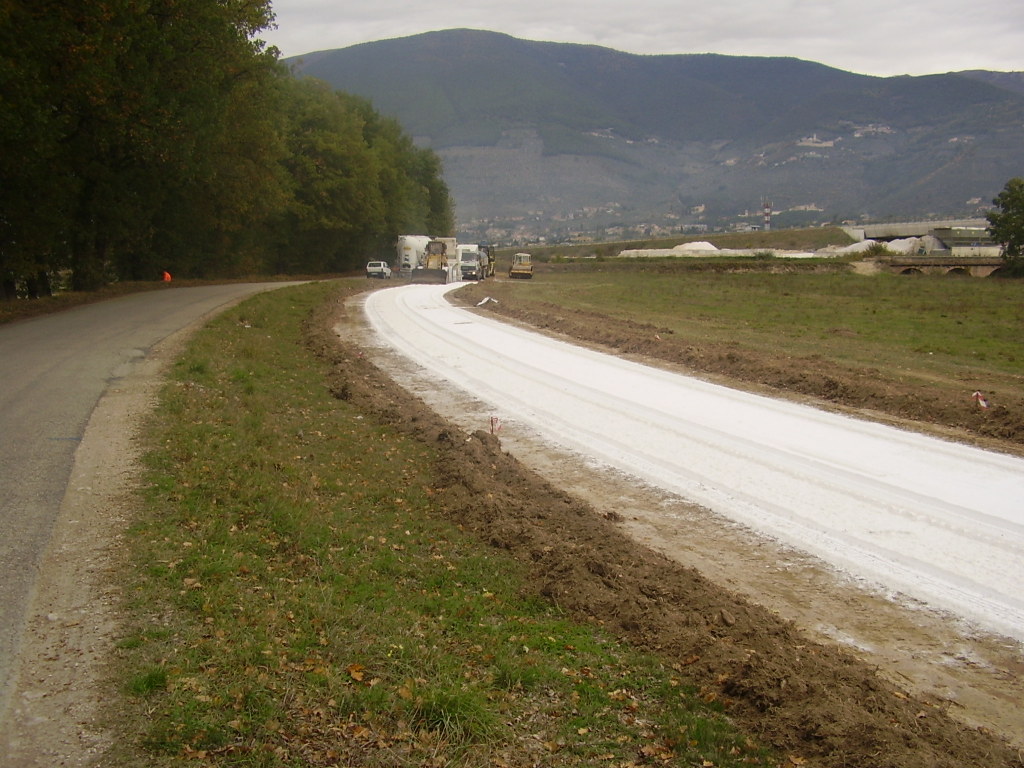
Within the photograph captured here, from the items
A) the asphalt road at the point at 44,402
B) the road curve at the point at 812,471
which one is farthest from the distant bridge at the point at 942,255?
the asphalt road at the point at 44,402

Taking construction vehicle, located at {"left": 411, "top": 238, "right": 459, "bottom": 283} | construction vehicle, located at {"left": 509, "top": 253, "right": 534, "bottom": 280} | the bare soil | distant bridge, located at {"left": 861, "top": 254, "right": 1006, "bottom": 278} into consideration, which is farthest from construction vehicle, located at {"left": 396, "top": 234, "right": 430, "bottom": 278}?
the bare soil

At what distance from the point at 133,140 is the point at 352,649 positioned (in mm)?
27686

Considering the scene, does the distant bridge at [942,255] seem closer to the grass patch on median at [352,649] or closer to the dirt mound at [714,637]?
the dirt mound at [714,637]

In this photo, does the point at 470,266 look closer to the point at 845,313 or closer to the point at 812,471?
the point at 845,313

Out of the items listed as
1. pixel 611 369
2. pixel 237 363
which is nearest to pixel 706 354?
pixel 611 369

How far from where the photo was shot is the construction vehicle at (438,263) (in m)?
66.8

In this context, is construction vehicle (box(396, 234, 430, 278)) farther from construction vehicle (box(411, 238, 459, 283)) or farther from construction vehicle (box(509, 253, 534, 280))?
construction vehicle (box(509, 253, 534, 280))

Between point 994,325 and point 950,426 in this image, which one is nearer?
point 950,426

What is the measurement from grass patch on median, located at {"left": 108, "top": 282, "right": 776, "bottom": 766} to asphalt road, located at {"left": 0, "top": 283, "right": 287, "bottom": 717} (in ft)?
2.33

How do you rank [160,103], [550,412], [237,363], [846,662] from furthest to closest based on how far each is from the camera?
[160,103]
[237,363]
[550,412]
[846,662]

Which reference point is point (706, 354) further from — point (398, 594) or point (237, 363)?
point (398, 594)

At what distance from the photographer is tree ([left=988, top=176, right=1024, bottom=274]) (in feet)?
183

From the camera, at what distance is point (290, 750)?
166 inches

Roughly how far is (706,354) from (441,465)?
34.4ft
